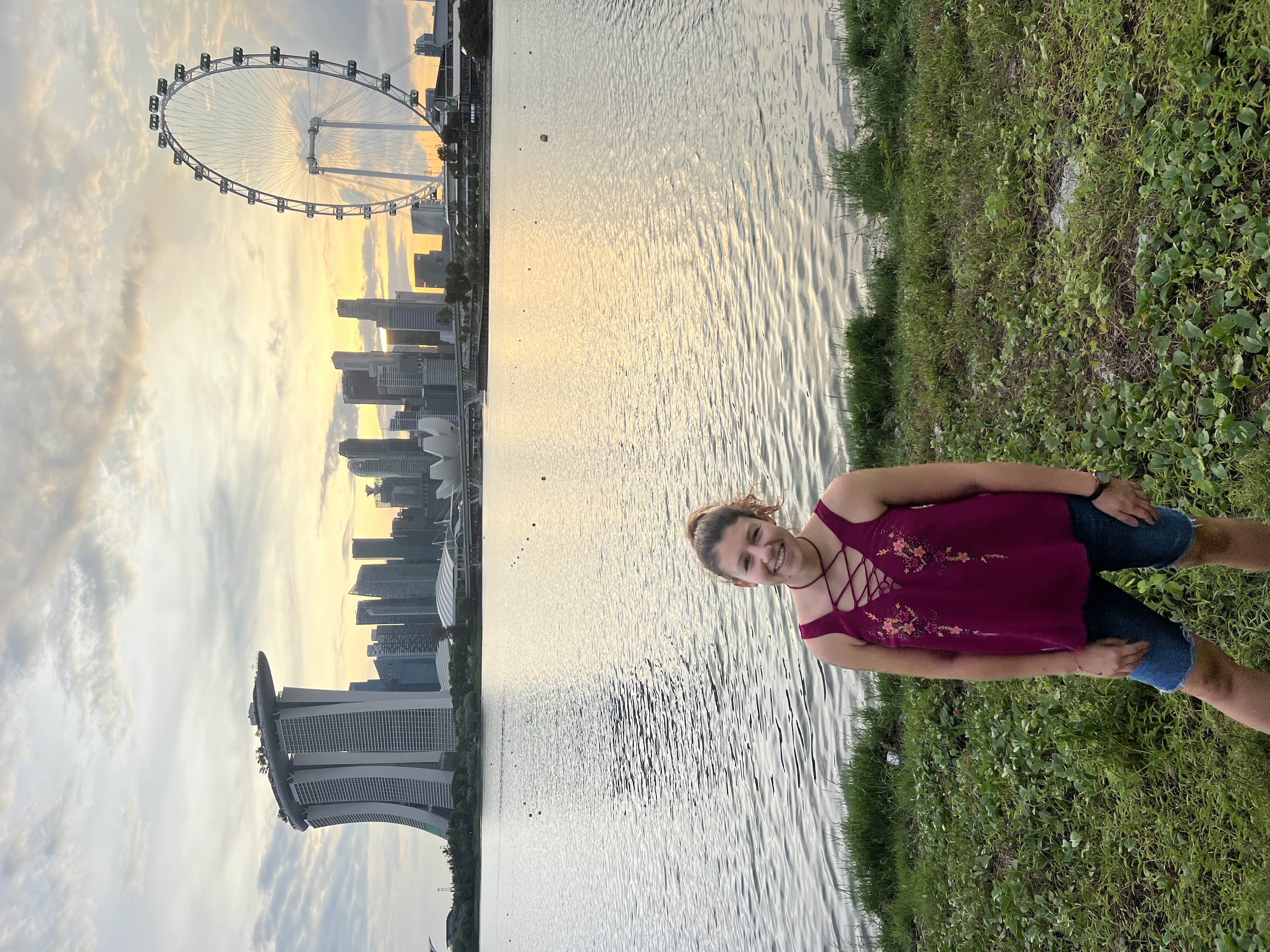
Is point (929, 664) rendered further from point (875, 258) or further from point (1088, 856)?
point (875, 258)

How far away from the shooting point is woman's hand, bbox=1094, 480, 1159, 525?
11.8ft

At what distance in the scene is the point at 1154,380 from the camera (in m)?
4.93

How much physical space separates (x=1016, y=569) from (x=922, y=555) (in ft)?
1.28

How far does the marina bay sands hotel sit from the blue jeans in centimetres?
8963

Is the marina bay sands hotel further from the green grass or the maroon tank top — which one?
the maroon tank top

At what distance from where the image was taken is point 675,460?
47.8ft

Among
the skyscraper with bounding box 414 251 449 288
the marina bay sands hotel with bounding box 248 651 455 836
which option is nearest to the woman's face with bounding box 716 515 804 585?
the marina bay sands hotel with bounding box 248 651 455 836

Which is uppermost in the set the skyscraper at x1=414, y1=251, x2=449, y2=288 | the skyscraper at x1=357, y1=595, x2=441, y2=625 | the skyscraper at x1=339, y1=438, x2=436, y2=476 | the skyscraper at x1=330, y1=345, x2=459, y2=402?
the skyscraper at x1=414, y1=251, x2=449, y2=288

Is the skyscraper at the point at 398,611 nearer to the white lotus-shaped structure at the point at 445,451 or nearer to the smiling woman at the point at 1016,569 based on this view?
the white lotus-shaped structure at the point at 445,451

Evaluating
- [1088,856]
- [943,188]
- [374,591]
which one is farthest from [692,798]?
[374,591]

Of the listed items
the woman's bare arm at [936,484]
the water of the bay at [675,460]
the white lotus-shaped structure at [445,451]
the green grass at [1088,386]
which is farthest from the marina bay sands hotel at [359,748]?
the woman's bare arm at [936,484]

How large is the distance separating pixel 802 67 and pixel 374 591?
139 metres

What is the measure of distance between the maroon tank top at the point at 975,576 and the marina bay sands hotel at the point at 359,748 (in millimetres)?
89253

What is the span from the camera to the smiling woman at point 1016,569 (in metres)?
3.59
